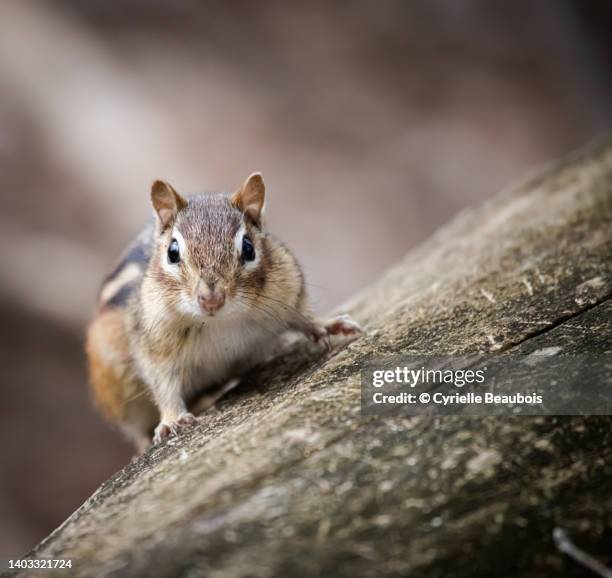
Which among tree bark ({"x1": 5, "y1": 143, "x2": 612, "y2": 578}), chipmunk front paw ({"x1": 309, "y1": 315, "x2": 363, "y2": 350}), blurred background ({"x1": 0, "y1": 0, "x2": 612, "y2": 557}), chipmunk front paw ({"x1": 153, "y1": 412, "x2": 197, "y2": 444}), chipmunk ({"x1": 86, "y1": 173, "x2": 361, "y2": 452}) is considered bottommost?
tree bark ({"x1": 5, "y1": 143, "x2": 612, "y2": 578})

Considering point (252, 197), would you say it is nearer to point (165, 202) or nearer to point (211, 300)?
point (165, 202)

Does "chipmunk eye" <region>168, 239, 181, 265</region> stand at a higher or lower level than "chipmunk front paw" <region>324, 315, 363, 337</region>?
higher

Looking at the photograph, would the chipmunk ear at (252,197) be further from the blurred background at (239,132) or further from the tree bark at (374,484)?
the blurred background at (239,132)

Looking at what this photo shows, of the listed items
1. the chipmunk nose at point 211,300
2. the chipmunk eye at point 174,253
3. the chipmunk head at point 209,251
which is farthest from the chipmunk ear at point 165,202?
the chipmunk nose at point 211,300

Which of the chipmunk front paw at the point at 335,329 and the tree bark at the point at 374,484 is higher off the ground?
the chipmunk front paw at the point at 335,329

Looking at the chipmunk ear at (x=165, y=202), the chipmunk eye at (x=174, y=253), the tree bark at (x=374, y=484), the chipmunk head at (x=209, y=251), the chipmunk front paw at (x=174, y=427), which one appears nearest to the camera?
the tree bark at (x=374, y=484)

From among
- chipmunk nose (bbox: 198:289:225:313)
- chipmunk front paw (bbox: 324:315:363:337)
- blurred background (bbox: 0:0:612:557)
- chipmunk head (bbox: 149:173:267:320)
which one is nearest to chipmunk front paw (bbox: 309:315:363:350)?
chipmunk front paw (bbox: 324:315:363:337)

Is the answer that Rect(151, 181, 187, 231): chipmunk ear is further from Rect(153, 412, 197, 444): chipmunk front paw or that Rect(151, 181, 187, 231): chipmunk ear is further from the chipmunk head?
Rect(153, 412, 197, 444): chipmunk front paw

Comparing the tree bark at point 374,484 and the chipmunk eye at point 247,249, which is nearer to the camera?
the tree bark at point 374,484
